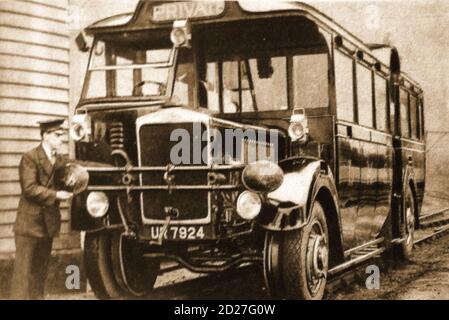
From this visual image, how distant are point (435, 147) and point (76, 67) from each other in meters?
3.96

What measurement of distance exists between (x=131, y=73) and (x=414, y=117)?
12.6ft

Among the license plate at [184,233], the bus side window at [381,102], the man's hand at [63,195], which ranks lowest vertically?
the license plate at [184,233]

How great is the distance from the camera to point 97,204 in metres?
4.98

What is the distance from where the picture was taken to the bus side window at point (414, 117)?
781 cm

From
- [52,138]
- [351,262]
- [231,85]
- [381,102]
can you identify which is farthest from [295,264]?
[381,102]

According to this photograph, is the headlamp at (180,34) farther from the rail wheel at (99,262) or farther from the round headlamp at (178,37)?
the rail wheel at (99,262)

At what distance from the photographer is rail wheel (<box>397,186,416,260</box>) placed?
A: 747 cm

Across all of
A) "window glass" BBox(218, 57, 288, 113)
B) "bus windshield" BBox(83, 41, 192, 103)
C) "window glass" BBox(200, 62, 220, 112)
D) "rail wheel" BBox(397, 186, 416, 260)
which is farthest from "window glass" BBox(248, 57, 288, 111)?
"rail wheel" BBox(397, 186, 416, 260)

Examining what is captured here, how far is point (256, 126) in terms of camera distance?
5.24 m

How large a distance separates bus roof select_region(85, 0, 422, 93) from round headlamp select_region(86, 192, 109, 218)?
1.36 meters

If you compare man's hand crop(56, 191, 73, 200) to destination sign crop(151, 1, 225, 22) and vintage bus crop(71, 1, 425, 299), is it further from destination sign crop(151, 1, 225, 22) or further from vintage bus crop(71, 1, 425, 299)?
destination sign crop(151, 1, 225, 22)

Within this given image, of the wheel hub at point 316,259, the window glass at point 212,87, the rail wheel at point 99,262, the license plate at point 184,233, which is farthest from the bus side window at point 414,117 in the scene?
the rail wheel at point 99,262
